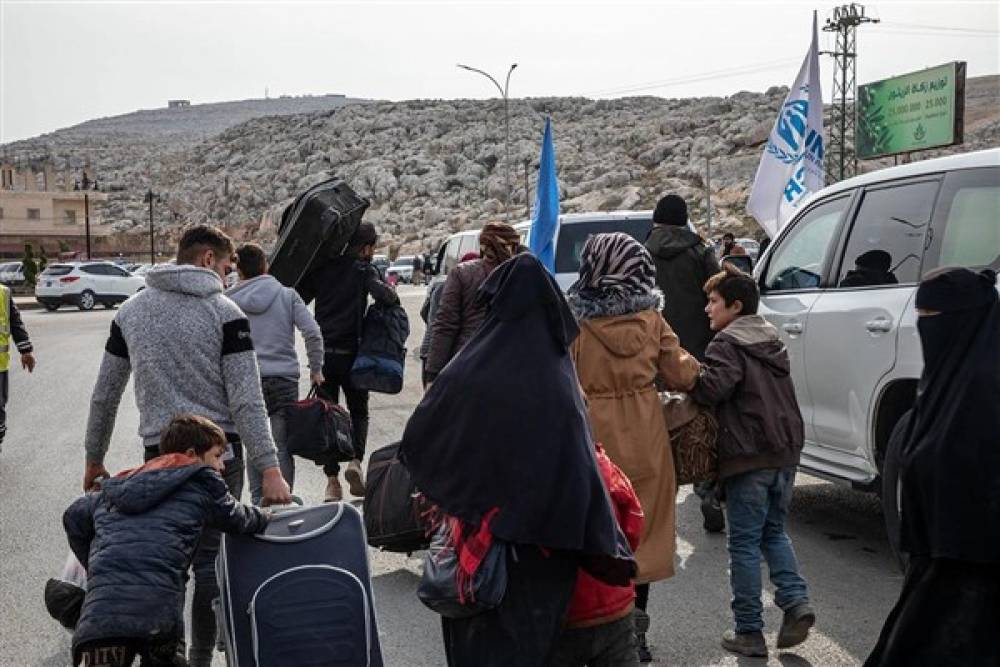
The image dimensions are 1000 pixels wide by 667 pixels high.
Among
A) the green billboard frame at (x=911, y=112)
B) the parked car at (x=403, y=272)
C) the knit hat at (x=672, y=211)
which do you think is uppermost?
the green billboard frame at (x=911, y=112)

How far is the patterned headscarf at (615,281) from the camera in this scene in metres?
4.60

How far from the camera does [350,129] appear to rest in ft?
424

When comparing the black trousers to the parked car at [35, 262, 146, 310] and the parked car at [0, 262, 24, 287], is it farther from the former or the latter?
the parked car at [0, 262, 24, 287]

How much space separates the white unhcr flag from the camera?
41.1 feet

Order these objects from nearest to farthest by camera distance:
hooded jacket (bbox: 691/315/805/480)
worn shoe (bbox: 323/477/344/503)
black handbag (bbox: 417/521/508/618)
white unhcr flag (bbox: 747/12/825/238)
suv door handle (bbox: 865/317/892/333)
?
1. black handbag (bbox: 417/521/508/618)
2. hooded jacket (bbox: 691/315/805/480)
3. suv door handle (bbox: 865/317/892/333)
4. worn shoe (bbox: 323/477/344/503)
5. white unhcr flag (bbox: 747/12/825/238)

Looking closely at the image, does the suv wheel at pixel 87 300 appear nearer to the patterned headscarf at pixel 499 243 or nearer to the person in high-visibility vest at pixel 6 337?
the person in high-visibility vest at pixel 6 337

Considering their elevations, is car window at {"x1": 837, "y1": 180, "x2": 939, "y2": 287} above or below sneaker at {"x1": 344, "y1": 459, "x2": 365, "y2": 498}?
above

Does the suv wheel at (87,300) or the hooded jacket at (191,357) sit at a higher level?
the hooded jacket at (191,357)

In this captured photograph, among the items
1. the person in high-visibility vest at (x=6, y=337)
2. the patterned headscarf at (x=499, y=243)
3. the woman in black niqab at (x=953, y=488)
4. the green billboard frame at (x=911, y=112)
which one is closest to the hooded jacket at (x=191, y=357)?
the patterned headscarf at (x=499, y=243)

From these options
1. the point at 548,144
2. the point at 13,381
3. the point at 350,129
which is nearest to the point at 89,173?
the point at 350,129

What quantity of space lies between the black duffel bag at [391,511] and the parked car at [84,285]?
34.5 metres

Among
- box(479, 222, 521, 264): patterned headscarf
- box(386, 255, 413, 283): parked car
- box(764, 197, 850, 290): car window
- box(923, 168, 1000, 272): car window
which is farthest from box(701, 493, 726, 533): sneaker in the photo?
box(386, 255, 413, 283): parked car

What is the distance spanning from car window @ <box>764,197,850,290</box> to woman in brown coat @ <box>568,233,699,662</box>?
267cm

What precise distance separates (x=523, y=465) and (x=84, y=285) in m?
38.6
